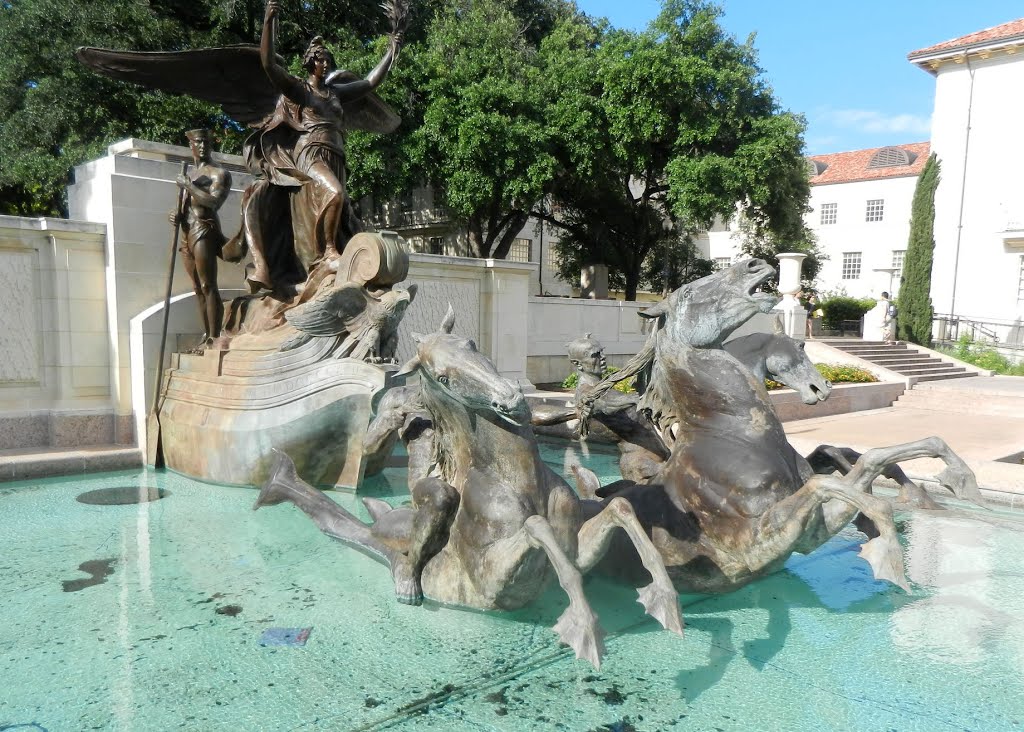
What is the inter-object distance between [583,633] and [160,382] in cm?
593

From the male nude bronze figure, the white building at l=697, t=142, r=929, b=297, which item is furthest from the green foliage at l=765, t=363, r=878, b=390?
the white building at l=697, t=142, r=929, b=297

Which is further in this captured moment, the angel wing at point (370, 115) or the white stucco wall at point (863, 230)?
the white stucco wall at point (863, 230)

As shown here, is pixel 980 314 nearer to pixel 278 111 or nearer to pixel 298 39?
pixel 298 39

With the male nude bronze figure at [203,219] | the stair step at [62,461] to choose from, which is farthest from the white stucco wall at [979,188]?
the stair step at [62,461]

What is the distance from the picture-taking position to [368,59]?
58.7 feet

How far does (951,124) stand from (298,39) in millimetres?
23803

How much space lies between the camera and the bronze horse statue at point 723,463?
3.25 m

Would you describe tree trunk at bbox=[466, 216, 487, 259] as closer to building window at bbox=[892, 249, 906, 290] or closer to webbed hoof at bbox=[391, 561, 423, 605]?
webbed hoof at bbox=[391, 561, 423, 605]

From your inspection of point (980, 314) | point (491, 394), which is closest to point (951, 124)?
point (980, 314)

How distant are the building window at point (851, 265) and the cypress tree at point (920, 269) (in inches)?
403

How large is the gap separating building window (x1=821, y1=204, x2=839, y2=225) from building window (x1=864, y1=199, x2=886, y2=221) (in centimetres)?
160

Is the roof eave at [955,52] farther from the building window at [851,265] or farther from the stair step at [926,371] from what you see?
the stair step at [926,371]

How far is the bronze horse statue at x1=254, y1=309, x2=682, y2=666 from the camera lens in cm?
274

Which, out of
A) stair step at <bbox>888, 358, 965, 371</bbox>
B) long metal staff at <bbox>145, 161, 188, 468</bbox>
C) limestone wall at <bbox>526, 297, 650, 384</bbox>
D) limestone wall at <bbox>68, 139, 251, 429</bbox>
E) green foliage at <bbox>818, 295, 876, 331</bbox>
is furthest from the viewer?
green foliage at <bbox>818, 295, 876, 331</bbox>
